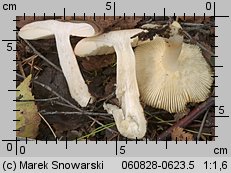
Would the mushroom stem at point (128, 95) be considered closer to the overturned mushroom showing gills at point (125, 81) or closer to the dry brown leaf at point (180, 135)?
the overturned mushroom showing gills at point (125, 81)

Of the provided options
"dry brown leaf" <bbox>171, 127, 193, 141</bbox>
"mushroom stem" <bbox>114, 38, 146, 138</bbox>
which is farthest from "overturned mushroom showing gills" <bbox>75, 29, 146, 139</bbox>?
"dry brown leaf" <bbox>171, 127, 193, 141</bbox>

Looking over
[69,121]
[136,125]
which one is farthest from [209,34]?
[69,121]

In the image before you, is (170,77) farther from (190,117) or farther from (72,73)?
(72,73)

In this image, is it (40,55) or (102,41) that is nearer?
(102,41)

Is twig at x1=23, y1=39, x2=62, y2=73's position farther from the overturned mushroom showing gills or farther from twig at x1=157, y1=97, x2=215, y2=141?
twig at x1=157, y1=97, x2=215, y2=141

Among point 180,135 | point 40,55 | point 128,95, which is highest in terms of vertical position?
point 40,55

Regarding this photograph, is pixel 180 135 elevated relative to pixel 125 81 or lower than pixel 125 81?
lower

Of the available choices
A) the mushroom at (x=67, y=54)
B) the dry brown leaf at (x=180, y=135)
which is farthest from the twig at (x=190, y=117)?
the mushroom at (x=67, y=54)

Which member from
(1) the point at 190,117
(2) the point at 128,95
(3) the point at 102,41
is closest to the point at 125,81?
(2) the point at 128,95
